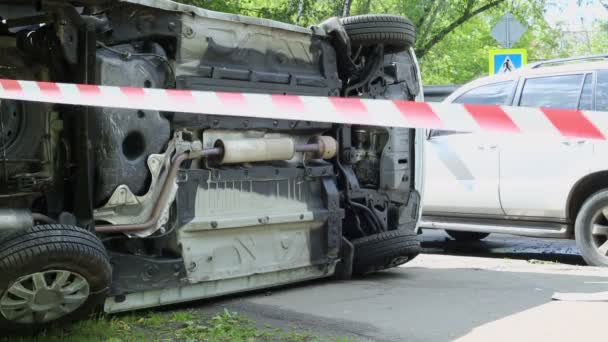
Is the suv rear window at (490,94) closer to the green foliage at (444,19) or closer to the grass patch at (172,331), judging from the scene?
the green foliage at (444,19)

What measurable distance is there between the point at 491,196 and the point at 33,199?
5043mm

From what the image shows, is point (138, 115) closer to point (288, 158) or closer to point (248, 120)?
point (248, 120)

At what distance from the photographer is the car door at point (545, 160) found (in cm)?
780

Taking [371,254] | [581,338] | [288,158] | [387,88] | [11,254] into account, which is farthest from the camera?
[387,88]

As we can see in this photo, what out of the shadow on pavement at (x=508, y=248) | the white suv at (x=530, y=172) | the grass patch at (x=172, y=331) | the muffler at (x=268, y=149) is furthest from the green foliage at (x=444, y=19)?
the grass patch at (x=172, y=331)

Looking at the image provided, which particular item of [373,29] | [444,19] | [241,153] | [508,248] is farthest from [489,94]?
[444,19]

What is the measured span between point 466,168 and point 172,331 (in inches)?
185

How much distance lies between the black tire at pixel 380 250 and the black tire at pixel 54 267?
2398mm

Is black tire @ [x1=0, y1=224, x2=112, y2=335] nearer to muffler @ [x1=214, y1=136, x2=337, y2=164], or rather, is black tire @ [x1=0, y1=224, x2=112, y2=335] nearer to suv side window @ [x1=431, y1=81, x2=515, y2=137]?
muffler @ [x1=214, y1=136, x2=337, y2=164]

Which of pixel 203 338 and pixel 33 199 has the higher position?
pixel 33 199

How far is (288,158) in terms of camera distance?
19.1 ft

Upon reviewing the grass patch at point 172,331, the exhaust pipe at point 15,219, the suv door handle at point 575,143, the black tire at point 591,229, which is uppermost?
the suv door handle at point 575,143

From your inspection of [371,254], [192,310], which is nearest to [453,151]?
[371,254]

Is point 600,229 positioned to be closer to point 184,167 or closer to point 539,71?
point 539,71
